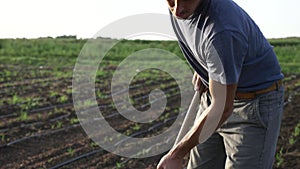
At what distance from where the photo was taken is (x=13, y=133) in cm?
668

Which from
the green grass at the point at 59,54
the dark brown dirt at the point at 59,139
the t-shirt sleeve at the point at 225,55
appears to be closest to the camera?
the t-shirt sleeve at the point at 225,55

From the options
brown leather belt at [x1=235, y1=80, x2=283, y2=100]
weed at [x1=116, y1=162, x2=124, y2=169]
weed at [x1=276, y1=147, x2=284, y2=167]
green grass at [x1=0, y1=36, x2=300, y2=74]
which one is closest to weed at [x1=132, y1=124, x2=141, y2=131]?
weed at [x1=116, y1=162, x2=124, y2=169]

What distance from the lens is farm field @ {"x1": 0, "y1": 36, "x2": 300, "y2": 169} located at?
5.66m

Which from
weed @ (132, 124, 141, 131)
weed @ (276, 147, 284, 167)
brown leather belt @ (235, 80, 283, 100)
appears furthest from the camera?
weed @ (132, 124, 141, 131)

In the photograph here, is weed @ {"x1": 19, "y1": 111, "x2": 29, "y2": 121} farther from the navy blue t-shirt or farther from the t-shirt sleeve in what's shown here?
the t-shirt sleeve

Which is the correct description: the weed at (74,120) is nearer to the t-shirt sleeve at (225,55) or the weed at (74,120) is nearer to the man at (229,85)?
the man at (229,85)

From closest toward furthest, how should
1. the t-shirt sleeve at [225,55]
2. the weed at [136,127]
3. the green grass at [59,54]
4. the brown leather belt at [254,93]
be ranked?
the t-shirt sleeve at [225,55], the brown leather belt at [254,93], the weed at [136,127], the green grass at [59,54]

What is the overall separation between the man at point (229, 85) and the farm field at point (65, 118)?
243 cm

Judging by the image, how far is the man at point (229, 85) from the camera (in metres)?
2.38

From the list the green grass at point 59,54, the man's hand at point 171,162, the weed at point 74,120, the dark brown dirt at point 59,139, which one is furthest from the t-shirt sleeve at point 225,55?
the green grass at point 59,54

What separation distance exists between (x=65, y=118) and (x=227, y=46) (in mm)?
5493

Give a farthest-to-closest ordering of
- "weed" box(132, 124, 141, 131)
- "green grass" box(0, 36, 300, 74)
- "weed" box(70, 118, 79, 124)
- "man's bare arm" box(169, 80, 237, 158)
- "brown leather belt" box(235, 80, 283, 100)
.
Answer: "green grass" box(0, 36, 300, 74), "weed" box(70, 118, 79, 124), "weed" box(132, 124, 141, 131), "brown leather belt" box(235, 80, 283, 100), "man's bare arm" box(169, 80, 237, 158)

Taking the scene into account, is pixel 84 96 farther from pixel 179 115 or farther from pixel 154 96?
pixel 179 115

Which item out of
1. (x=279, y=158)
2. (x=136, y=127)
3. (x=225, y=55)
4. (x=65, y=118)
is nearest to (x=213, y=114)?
(x=225, y=55)
